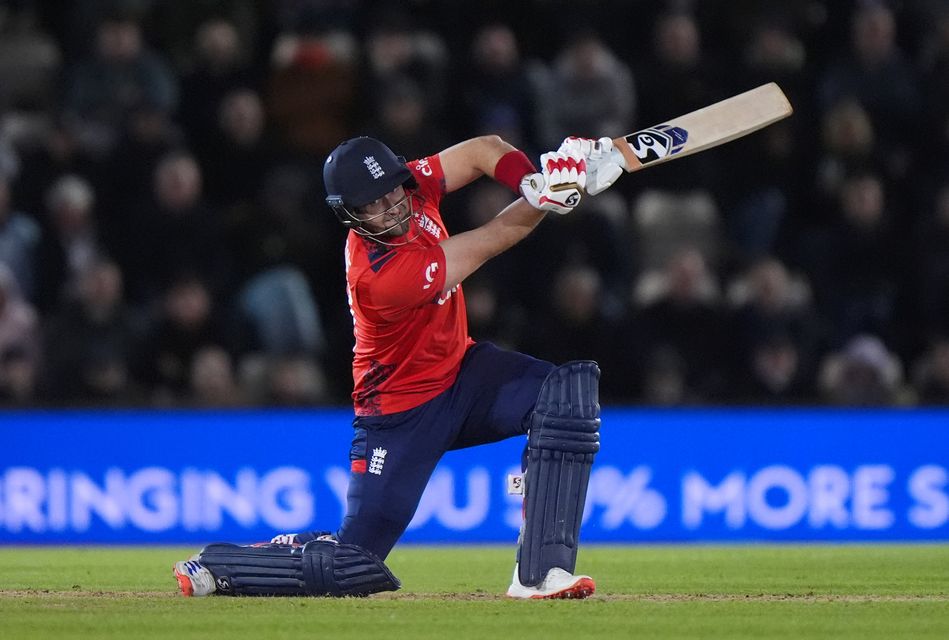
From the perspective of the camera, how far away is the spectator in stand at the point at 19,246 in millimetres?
11445

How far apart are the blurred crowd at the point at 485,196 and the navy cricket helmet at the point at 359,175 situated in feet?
15.5

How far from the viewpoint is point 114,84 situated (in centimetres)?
1217

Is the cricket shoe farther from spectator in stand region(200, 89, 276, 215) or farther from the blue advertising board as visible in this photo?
spectator in stand region(200, 89, 276, 215)

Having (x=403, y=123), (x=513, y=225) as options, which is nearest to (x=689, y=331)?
(x=403, y=123)

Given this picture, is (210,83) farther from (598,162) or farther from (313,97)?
(598,162)

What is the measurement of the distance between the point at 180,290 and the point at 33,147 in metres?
1.69

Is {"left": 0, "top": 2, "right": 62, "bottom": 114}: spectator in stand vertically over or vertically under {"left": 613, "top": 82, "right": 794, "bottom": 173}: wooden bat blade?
over

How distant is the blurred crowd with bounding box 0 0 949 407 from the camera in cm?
1124

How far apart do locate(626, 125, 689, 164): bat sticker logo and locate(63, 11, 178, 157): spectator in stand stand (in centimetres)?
589

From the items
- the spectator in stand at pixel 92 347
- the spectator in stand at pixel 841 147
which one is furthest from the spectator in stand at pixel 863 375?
the spectator in stand at pixel 92 347

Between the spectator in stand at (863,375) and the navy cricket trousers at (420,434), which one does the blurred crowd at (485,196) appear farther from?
the navy cricket trousers at (420,434)

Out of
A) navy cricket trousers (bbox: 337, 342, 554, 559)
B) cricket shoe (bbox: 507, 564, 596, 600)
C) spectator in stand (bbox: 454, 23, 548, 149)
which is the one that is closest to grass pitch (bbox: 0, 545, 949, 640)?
cricket shoe (bbox: 507, 564, 596, 600)

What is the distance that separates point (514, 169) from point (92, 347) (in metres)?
5.39

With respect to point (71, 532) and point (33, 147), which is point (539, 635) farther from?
point (33, 147)
